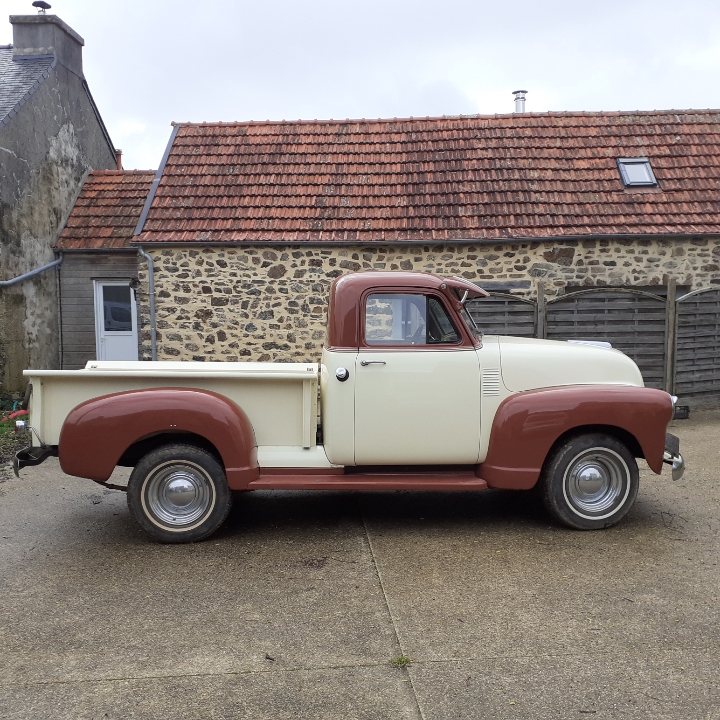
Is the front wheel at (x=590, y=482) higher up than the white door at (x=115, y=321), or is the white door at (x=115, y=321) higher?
the white door at (x=115, y=321)

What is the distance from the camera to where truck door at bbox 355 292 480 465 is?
5285 mm

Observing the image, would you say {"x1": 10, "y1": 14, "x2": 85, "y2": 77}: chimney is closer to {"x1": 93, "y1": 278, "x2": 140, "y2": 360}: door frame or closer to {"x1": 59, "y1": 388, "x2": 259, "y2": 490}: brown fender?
{"x1": 93, "y1": 278, "x2": 140, "y2": 360}: door frame

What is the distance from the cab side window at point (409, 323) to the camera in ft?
17.7

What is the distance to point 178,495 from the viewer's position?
17.1 feet

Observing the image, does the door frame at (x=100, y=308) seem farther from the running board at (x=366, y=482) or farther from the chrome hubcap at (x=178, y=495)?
the running board at (x=366, y=482)

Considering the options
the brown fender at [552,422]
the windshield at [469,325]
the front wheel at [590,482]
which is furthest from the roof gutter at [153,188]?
the front wheel at [590,482]

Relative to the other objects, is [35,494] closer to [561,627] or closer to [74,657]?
[74,657]

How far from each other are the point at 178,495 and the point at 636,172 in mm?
9649

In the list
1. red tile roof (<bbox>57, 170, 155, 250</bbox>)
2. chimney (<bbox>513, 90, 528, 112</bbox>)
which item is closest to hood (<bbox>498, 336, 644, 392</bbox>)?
red tile roof (<bbox>57, 170, 155, 250</bbox>)

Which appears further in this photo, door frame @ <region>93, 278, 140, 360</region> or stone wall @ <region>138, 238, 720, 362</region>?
door frame @ <region>93, 278, 140, 360</region>

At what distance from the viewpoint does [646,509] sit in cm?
602

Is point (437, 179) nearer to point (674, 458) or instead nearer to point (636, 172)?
point (636, 172)

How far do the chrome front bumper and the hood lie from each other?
0.49 meters

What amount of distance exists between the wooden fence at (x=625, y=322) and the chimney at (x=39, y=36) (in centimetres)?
942
